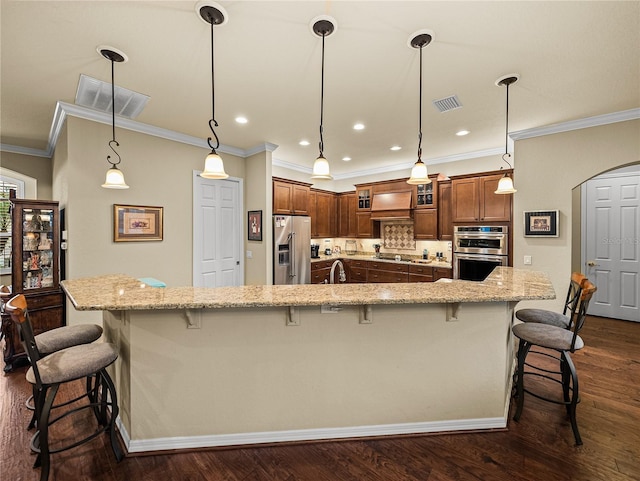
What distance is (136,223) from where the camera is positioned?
12.6ft

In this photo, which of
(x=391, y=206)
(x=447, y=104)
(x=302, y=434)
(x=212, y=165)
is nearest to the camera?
(x=302, y=434)

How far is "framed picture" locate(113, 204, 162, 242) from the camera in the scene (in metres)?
3.67

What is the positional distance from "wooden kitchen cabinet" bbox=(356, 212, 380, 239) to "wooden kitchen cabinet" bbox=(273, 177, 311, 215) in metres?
1.38

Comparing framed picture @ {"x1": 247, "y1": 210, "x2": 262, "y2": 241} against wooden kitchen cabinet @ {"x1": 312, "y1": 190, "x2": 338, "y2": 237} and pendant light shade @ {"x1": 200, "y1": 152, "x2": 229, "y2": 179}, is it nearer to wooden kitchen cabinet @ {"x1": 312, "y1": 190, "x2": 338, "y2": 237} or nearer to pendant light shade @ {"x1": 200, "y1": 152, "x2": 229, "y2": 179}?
wooden kitchen cabinet @ {"x1": 312, "y1": 190, "x2": 338, "y2": 237}

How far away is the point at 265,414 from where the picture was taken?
6.61 ft

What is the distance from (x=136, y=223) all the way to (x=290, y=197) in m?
2.55

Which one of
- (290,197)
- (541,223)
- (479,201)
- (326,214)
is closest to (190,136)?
(290,197)

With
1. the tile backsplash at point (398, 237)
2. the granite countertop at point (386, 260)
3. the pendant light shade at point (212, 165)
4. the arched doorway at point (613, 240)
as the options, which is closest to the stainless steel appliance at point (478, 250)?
the granite countertop at point (386, 260)

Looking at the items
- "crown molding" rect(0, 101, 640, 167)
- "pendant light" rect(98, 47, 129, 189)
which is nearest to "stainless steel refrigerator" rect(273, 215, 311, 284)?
"crown molding" rect(0, 101, 640, 167)

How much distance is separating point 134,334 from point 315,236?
480 centimetres

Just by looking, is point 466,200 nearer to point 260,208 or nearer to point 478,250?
point 478,250

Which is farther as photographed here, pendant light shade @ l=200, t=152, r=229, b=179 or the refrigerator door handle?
the refrigerator door handle

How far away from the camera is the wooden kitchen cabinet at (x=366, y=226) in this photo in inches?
258

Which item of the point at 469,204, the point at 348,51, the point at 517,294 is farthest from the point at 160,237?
the point at 469,204
